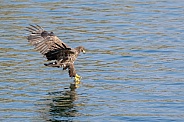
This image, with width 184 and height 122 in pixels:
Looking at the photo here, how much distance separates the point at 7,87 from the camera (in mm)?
14164

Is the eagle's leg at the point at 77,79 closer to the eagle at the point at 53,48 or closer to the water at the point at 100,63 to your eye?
the eagle at the point at 53,48

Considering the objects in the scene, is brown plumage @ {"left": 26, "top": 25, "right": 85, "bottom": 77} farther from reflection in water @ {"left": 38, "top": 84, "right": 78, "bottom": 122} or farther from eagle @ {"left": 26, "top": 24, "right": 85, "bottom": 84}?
reflection in water @ {"left": 38, "top": 84, "right": 78, "bottom": 122}

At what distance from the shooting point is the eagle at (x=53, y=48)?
46.2 ft

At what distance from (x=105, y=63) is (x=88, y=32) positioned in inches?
121

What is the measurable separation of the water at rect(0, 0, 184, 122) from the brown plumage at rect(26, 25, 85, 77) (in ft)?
1.35

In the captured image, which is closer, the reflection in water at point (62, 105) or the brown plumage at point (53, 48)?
the reflection in water at point (62, 105)

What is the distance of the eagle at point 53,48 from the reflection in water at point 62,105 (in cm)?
43

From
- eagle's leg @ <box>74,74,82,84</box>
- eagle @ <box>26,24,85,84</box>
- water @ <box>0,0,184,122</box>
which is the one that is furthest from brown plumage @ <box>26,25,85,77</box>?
water @ <box>0,0,184,122</box>

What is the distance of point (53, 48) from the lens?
1409cm

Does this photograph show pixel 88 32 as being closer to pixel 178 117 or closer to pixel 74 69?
pixel 74 69

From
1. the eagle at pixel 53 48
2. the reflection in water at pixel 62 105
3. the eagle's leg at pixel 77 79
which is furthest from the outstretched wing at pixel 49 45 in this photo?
the reflection in water at pixel 62 105

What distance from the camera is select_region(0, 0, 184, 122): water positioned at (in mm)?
12820

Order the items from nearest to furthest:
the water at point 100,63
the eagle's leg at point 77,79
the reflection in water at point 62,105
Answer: the reflection in water at point 62,105 → the water at point 100,63 → the eagle's leg at point 77,79

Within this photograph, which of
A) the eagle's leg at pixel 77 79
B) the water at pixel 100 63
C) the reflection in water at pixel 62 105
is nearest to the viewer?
the reflection in water at pixel 62 105
